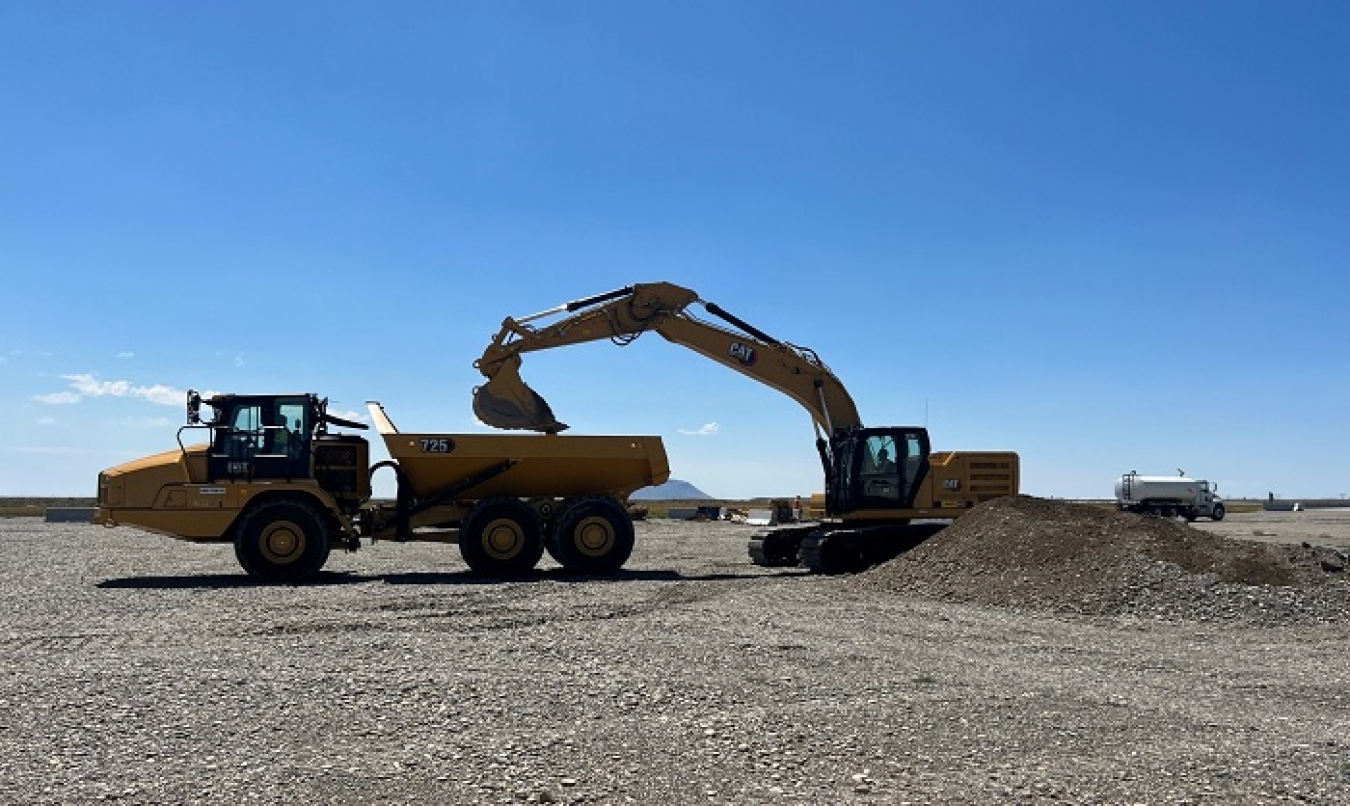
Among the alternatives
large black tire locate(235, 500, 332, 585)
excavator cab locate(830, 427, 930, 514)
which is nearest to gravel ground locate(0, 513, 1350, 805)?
large black tire locate(235, 500, 332, 585)

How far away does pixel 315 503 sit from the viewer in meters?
18.3

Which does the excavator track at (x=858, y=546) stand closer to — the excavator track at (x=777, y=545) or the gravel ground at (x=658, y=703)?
the excavator track at (x=777, y=545)

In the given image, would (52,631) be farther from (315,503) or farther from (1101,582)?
(1101,582)

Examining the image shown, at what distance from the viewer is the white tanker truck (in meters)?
52.7

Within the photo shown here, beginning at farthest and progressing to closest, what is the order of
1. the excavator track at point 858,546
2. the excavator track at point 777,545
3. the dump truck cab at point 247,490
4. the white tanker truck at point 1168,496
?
1. the white tanker truck at point 1168,496
2. the excavator track at point 777,545
3. the excavator track at point 858,546
4. the dump truck cab at point 247,490

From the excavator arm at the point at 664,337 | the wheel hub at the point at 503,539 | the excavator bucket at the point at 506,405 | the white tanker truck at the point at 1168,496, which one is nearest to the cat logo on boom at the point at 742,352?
the excavator arm at the point at 664,337

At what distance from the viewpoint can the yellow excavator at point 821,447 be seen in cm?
1967

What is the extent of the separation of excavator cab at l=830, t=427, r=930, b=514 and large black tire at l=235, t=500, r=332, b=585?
9.29m

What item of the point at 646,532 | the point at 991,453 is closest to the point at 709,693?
the point at 991,453

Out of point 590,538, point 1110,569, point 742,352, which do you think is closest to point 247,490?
point 590,538

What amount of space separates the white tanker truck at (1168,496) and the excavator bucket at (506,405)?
132 feet

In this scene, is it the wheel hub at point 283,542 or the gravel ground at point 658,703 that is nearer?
the gravel ground at point 658,703

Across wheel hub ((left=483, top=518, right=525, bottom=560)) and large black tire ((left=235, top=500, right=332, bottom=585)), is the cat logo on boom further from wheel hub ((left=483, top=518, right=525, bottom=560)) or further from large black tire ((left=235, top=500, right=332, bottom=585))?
large black tire ((left=235, top=500, right=332, bottom=585))

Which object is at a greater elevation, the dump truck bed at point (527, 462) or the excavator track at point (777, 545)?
the dump truck bed at point (527, 462)
